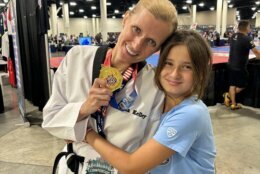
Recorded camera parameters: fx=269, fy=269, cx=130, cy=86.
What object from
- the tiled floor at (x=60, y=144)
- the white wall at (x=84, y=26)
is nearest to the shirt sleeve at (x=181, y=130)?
the tiled floor at (x=60, y=144)

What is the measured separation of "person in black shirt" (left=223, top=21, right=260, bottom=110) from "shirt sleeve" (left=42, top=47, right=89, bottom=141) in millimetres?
4274

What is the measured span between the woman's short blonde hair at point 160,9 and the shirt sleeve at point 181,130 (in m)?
0.30

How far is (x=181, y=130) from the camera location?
0.85m

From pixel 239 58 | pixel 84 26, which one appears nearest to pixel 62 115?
pixel 239 58

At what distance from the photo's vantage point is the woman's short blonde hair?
84 centimetres

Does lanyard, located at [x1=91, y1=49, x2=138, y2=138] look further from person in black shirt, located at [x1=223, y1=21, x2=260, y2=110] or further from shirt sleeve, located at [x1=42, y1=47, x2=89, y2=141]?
person in black shirt, located at [x1=223, y1=21, x2=260, y2=110]

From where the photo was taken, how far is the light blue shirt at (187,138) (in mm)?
851

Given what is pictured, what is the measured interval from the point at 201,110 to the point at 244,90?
4663 millimetres

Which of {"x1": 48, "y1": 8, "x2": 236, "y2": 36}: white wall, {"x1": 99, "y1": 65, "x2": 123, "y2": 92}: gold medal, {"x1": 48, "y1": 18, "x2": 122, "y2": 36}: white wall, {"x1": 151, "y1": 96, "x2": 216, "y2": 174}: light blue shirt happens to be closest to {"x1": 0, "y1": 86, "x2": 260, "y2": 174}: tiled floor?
{"x1": 151, "y1": 96, "x2": 216, "y2": 174}: light blue shirt

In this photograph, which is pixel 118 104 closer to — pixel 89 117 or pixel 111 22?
pixel 89 117

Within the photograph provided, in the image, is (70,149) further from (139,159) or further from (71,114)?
(139,159)

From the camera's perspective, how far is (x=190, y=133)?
86cm

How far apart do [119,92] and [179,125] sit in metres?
0.22

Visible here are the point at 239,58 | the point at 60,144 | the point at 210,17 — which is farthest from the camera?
the point at 210,17
